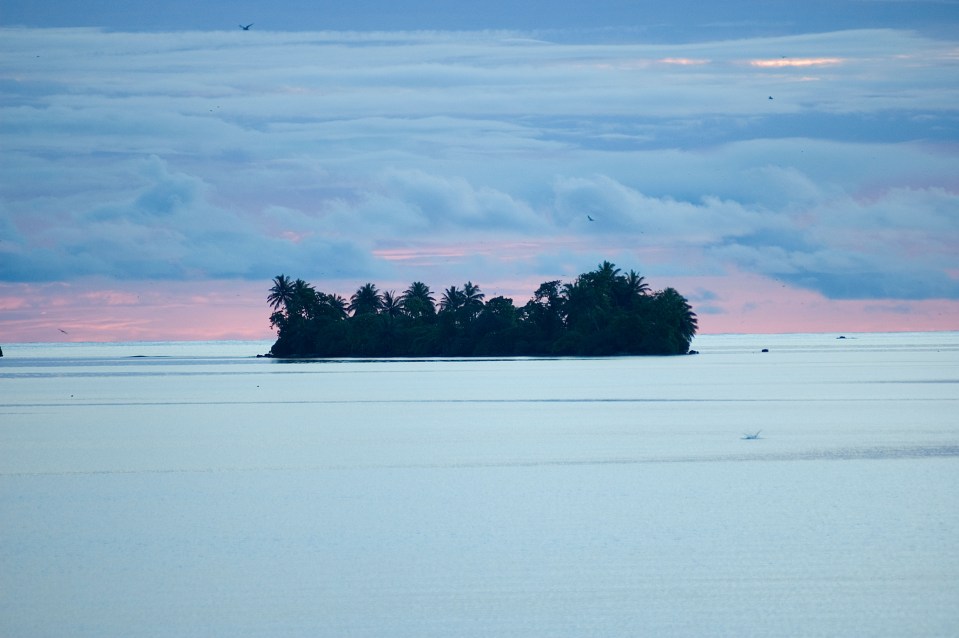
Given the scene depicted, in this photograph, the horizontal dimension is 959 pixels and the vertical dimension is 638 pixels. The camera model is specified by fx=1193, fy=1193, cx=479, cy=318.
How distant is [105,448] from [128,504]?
8951 millimetres

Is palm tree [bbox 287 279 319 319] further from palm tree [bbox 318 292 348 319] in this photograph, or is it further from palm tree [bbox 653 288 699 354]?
palm tree [bbox 653 288 699 354]

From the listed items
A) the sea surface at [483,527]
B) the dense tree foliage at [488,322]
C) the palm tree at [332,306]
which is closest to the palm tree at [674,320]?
the dense tree foliage at [488,322]

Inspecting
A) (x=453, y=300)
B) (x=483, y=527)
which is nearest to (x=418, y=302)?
(x=453, y=300)

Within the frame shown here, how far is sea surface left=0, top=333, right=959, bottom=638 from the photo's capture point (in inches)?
432

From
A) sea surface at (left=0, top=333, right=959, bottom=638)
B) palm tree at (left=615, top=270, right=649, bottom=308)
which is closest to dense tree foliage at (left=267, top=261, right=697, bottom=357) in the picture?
palm tree at (left=615, top=270, right=649, bottom=308)

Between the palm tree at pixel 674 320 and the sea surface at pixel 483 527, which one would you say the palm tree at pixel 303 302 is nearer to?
the palm tree at pixel 674 320

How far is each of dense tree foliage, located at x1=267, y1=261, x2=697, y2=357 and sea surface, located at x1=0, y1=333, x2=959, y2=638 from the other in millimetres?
77139

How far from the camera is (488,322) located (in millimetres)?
117625

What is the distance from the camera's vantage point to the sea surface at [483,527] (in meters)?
11.0

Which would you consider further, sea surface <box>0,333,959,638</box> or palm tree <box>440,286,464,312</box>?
palm tree <box>440,286,464,312</box>

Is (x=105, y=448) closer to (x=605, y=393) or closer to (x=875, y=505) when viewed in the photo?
(x=875, y=505)

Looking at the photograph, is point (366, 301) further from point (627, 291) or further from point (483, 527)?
point (483, 527)

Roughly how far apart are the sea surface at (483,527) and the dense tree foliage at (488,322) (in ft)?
253

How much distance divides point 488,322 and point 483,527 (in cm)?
10208
